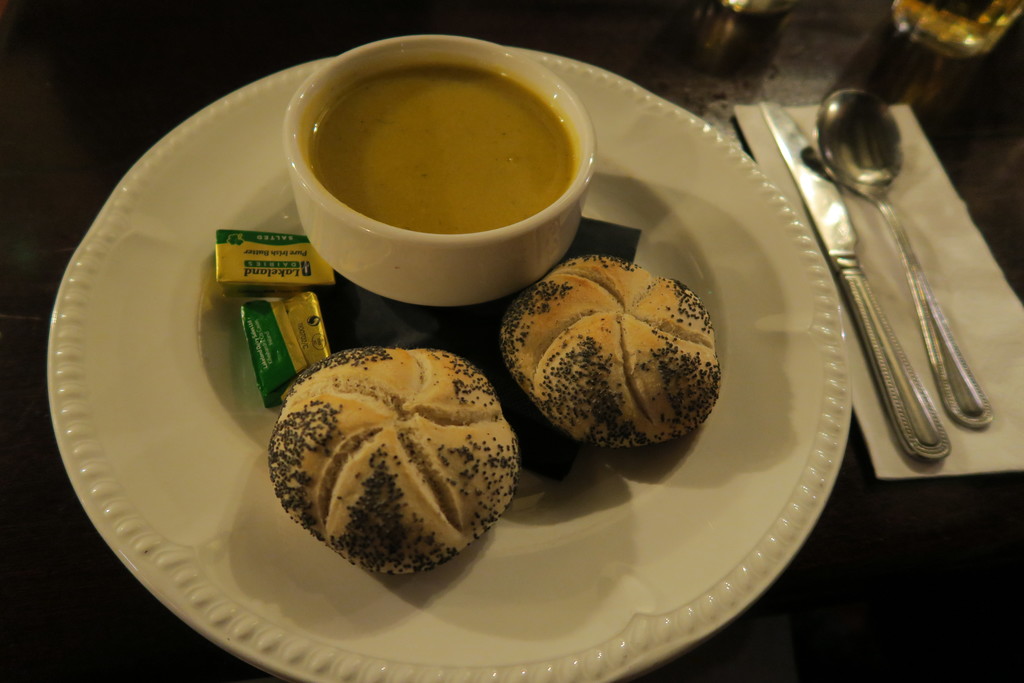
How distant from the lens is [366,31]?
6.08 ft

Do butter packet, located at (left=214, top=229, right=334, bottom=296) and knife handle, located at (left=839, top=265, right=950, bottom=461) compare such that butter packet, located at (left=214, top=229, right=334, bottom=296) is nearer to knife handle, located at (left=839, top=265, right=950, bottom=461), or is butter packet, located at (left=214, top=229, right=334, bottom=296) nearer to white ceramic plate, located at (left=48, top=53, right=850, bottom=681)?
white ceramic plate, located at (left=48, top=53, right=850, bottom=681)

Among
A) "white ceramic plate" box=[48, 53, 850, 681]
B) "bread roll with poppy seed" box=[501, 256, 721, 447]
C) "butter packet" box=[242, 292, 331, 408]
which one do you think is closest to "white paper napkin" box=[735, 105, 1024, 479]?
"white ceramic plate" box=[48, 53, 850, 681]

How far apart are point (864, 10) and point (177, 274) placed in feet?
7.52

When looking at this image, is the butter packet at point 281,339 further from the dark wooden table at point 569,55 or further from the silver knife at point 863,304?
the silver knife at point 863,304

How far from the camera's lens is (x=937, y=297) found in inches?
58.3

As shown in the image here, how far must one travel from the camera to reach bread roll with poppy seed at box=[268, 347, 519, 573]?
2.88 ft

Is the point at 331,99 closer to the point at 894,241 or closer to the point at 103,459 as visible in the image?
the point at 103,459

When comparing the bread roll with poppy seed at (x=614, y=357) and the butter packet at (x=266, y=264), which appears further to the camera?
the butter packet at (x=266, y=264)

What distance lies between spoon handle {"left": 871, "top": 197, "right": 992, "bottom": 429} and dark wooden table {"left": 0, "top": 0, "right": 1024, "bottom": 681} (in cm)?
14

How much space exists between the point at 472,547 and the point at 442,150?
0.73 metres

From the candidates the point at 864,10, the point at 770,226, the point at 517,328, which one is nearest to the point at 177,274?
the point at 517,328

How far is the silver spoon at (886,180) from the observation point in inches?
51.3

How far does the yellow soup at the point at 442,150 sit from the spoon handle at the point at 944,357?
0.88m

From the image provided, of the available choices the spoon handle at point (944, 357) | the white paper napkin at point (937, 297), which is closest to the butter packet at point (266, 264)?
the white paper napkin at point (937, 297)
